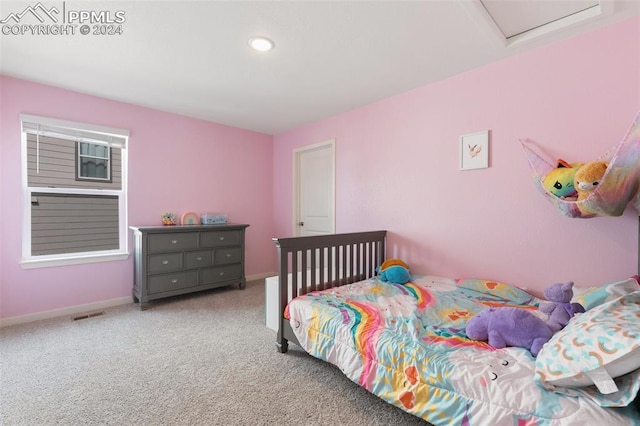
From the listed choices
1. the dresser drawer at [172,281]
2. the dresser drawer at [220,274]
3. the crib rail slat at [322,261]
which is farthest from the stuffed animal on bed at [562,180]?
the dresser drawer at [172,281]

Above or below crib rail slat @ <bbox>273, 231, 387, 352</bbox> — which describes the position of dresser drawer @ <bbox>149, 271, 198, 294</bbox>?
below

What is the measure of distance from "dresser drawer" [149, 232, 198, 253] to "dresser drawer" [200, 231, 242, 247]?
0.34ft

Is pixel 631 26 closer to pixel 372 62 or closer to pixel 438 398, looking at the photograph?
pixel 372 62

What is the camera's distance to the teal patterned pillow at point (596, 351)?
94 centimetres

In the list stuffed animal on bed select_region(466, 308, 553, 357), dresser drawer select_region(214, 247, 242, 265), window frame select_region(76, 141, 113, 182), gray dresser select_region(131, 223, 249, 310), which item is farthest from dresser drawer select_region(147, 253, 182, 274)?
stuffed animal on bed select_region(466, 308, 553, 357)

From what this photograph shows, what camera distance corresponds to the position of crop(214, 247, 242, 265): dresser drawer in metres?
3.55

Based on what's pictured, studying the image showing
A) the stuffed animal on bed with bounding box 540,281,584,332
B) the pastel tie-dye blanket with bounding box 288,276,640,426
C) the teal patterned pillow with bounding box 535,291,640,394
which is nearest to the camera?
the teal patterned pillow with bounding box 535,291,640,394

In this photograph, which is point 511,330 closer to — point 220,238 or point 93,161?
point 220,238

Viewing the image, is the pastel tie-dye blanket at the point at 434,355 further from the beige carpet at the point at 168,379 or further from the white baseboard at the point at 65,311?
the white baseboard at the point at 65,311

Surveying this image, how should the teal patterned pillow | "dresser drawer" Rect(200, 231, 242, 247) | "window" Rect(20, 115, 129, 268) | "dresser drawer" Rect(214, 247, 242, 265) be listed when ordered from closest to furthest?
the teal patterned pillow < "window" Rect(20, 115, 129, 268) < "dresser drawer" Rect(200, 231, 242, 247) < "dresser drawer" Rect(214, 247, 242, 265)

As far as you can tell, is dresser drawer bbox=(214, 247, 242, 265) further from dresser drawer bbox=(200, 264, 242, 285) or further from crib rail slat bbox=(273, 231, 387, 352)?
crib rail slat bbox=(273, 231, 387, 352)

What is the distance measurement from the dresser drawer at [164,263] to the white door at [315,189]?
161 cm

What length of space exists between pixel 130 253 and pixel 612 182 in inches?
163

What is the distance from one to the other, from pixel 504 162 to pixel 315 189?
7.48ft
